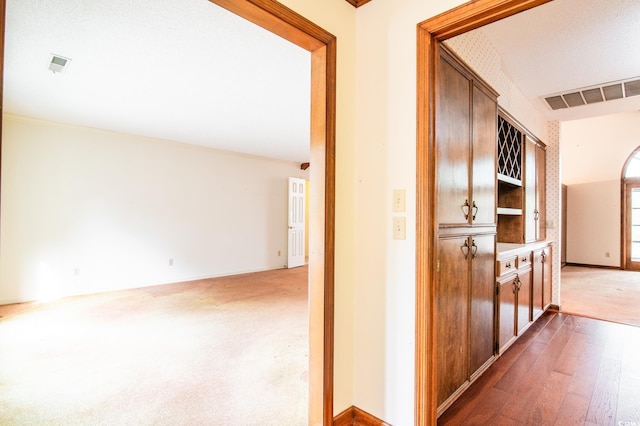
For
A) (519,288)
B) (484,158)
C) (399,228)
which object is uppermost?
(484,158)

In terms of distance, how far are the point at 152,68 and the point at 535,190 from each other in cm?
424

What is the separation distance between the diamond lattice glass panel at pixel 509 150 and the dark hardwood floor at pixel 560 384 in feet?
5.41

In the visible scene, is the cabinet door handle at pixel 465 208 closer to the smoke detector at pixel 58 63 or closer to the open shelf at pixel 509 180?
the open shelf at pixel 509 180

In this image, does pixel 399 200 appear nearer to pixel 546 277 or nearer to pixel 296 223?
pixel 546 277

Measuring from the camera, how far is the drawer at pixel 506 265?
2.51 metres

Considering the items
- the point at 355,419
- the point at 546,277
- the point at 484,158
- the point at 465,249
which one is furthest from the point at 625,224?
the point at 355,419

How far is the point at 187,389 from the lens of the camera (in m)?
2.22

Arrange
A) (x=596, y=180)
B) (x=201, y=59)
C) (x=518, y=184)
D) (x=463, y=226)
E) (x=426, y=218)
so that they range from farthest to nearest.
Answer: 1. (x=596, y=180)
2. (x=518, y=184)
3. (x=201, y=59)
4. (x=463, y=226)
5. (x=426, y=218)

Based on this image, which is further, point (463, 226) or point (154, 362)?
point (154, 362)

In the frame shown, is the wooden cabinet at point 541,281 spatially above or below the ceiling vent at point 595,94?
below

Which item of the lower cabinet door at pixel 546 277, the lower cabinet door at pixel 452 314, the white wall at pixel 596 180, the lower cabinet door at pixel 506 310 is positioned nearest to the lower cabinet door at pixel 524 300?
the lower cabinet door at pixel 506 310

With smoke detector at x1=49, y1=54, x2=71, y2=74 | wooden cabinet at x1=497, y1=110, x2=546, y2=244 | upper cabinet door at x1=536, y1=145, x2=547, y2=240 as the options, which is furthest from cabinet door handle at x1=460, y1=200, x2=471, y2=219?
smoke detector at x1=49, y1=54, x2=71, y2=74

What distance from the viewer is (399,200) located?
1646 mm

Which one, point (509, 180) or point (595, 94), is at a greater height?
point (595, 94)
